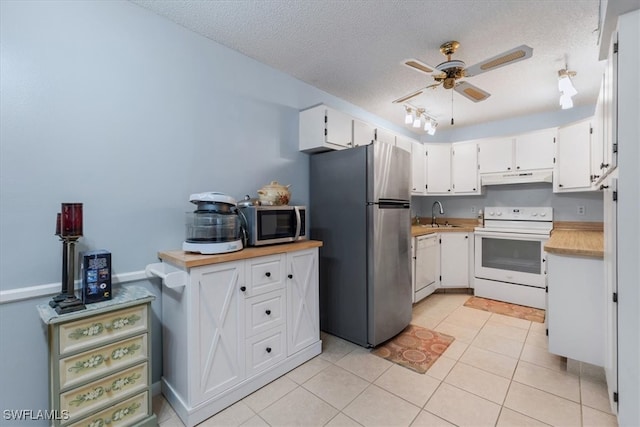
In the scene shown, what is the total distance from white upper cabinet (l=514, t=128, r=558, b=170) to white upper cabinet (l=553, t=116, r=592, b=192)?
0.08 m

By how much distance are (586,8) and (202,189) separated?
9.36 feet

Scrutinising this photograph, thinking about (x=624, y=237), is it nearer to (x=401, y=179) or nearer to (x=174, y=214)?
(x=401, y=179)

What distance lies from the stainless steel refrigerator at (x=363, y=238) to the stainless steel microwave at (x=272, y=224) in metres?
0.50

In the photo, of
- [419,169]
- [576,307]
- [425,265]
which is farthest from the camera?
[419,169]

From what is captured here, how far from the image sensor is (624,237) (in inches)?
48.7

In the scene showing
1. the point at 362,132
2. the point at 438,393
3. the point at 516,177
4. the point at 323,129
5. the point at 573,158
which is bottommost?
the point at 438,393

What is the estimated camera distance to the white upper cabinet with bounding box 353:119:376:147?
9.93 feet

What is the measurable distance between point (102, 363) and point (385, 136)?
3.34m

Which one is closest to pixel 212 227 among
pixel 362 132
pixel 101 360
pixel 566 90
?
pixel 101 360

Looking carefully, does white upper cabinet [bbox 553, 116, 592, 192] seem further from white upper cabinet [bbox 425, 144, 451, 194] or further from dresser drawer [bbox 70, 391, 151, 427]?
dresser drawer [bbox 70, 391, 151, 427]

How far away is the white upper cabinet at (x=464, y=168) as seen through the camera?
13.5ft

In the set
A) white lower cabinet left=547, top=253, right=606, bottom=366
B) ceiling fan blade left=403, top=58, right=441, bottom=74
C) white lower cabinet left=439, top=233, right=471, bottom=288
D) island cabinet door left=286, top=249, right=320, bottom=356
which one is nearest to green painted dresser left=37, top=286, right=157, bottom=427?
island cabinet door left=286, top=249, right=320, bottom=356

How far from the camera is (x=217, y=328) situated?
1725 mm

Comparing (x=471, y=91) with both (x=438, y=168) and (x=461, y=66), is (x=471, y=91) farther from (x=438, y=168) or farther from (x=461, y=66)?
(x=438, y=168)
